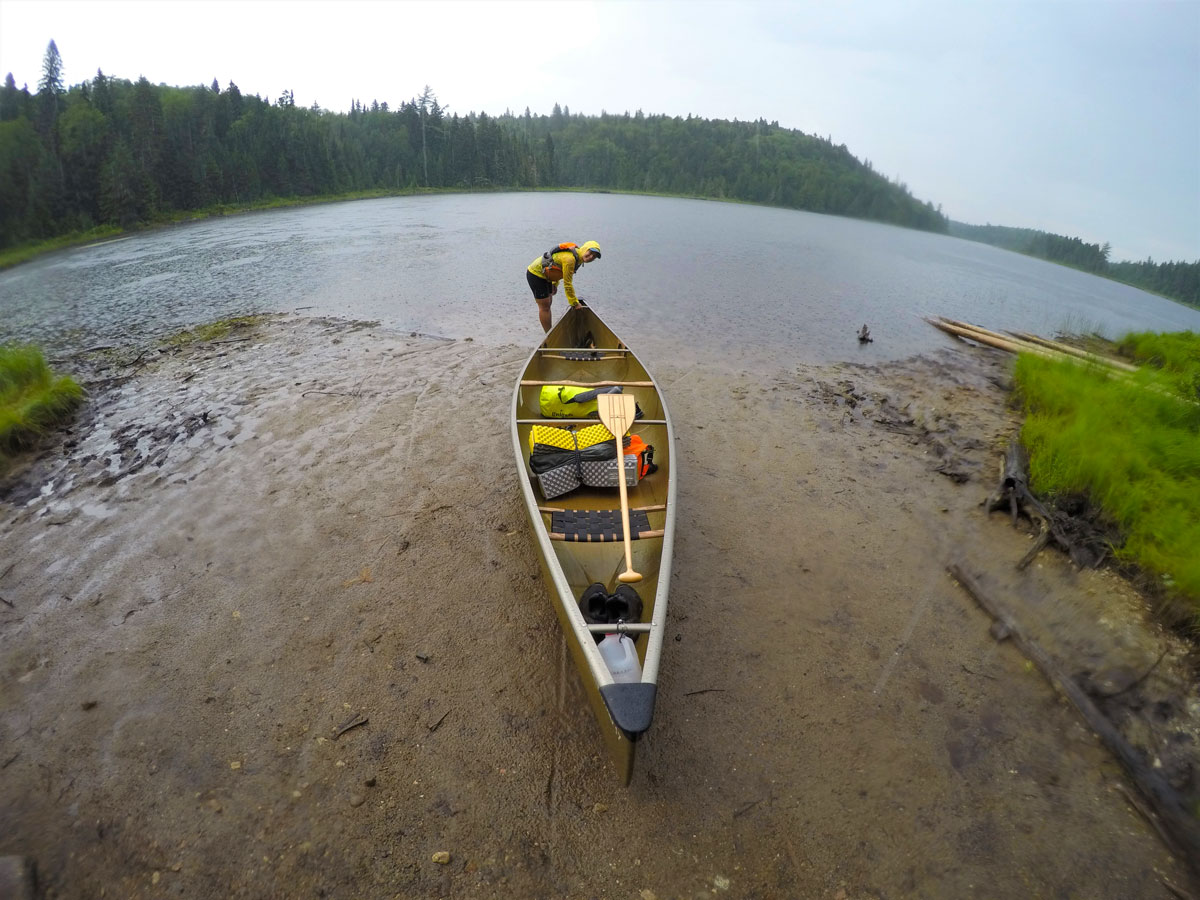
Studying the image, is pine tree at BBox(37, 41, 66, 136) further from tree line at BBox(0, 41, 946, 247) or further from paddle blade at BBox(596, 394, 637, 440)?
paddle blade at BBox(596, 394, 637, 440)

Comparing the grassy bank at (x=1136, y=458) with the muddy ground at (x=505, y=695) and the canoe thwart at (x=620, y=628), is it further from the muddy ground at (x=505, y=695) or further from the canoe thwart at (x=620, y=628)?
the canoe thwart at (x=620, y=628)

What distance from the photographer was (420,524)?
17.5 ft

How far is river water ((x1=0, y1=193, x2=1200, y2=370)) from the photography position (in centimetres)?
1234

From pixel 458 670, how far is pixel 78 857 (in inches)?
76.0

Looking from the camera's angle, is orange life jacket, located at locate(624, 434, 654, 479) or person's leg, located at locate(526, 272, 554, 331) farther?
person's leg, located at locate(526, 272, 554, 331)

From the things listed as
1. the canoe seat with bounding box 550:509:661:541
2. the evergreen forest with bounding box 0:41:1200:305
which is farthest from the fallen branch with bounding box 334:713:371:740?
the evergreen forest with bounding box 0:41:1200:305

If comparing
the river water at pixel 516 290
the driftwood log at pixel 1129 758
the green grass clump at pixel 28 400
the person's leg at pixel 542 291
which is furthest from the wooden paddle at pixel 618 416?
the green grass clump at pixel 28 400

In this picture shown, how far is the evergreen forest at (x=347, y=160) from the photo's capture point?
109 feet

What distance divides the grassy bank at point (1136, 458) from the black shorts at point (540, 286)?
741cm

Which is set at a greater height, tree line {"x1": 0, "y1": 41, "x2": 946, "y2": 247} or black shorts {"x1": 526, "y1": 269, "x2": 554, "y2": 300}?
tree line {"x1": 0, "y1": 41, "x2": 946, "y2": 247}

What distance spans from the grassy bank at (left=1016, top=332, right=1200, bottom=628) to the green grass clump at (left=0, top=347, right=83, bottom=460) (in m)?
10.5

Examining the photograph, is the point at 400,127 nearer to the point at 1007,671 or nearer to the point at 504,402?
the point at 504,402

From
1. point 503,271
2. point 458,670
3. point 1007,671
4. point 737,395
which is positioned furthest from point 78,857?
point 503,271

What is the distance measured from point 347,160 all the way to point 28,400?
6584 centimetres
